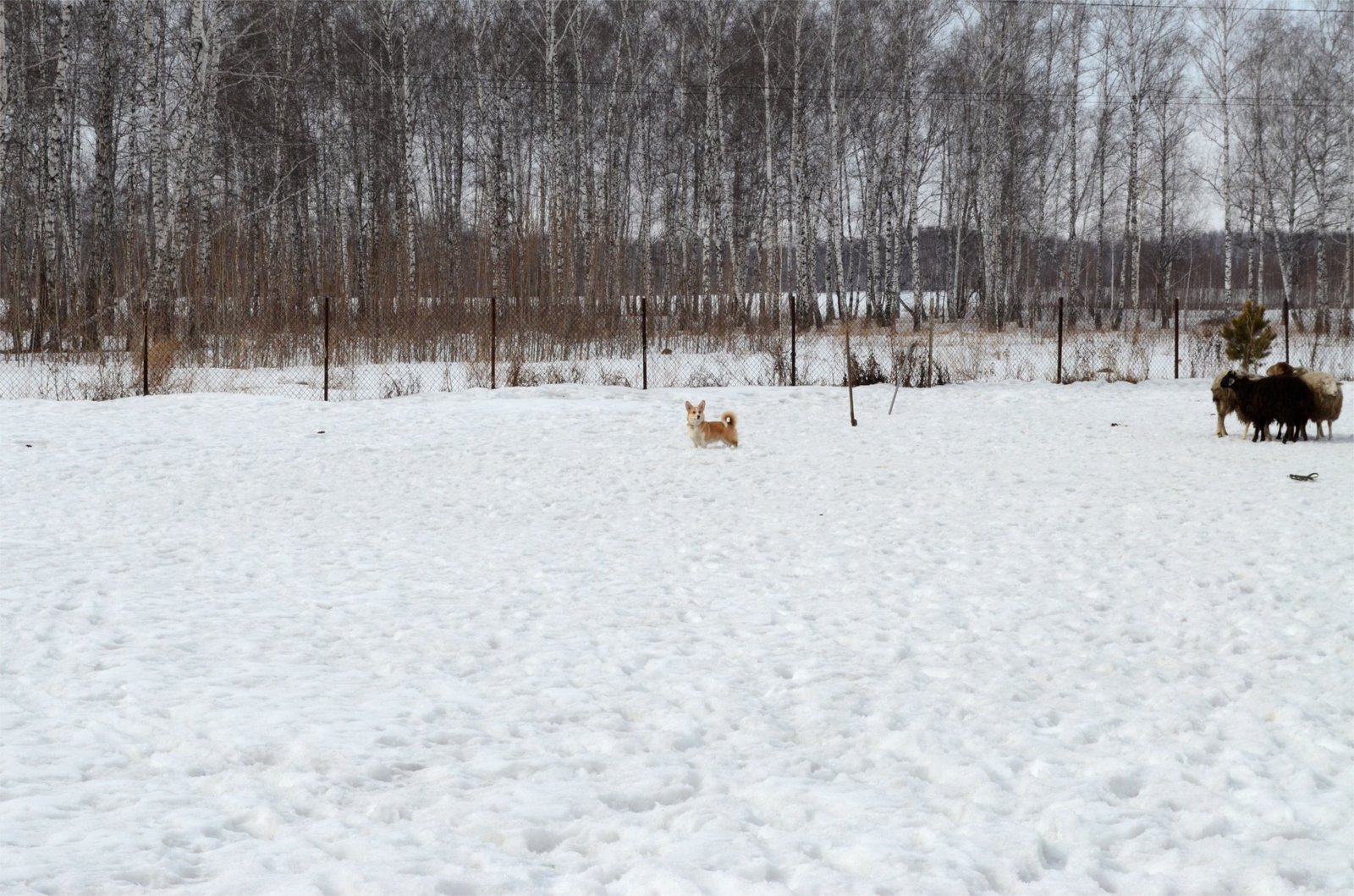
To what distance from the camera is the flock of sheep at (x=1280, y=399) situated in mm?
10719

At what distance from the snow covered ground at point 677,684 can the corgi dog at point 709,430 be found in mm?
1768

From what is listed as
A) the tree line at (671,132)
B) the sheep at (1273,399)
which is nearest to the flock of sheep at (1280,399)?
the sheep at (1273,399)

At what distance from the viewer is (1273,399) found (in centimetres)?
1072

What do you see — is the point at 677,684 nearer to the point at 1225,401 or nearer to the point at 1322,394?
the point at 1225,401

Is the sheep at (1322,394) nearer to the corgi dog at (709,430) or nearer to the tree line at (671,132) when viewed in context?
the corgi dog at (709,430)

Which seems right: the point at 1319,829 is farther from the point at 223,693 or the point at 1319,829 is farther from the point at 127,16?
the point at 127,16

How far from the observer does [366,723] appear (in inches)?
146

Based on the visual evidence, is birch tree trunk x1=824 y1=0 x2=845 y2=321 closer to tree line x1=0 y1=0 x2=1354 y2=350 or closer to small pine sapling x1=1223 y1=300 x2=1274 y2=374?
tree line x1=0 y1=0 x2=1354 y2=350

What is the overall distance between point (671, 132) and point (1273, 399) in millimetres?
25985

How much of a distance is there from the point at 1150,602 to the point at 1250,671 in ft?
3.28

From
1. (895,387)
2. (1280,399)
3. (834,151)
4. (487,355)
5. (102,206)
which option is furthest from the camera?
(834,151)

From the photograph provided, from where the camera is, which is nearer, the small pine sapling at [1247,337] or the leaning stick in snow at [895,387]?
the small pine sapling at [1247,337]

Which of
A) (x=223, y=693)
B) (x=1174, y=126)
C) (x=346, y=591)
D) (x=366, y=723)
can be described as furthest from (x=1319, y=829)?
(x=1174, y=126)

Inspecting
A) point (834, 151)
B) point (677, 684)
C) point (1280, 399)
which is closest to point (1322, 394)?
point (1280, 399)
